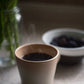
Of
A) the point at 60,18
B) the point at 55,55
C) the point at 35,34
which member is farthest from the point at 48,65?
the point at 60,18

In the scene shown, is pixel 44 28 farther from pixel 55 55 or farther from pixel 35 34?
pixel 55 55

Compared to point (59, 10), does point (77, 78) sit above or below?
below

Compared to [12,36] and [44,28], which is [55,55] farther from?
[44,28]

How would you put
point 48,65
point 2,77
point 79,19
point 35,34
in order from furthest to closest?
point 79,19 < point 35,34 < point 2,77 < point 48,65

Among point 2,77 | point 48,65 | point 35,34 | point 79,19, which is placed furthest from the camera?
point 79,19

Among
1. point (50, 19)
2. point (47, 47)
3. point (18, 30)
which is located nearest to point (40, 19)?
point (50, 19)

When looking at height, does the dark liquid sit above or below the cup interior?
below

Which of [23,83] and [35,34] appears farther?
[35,34]

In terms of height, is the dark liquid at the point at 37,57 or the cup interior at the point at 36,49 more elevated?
the cup interior at the point at 36,49

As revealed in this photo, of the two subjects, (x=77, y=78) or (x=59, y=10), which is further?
(x=59, y=10)
